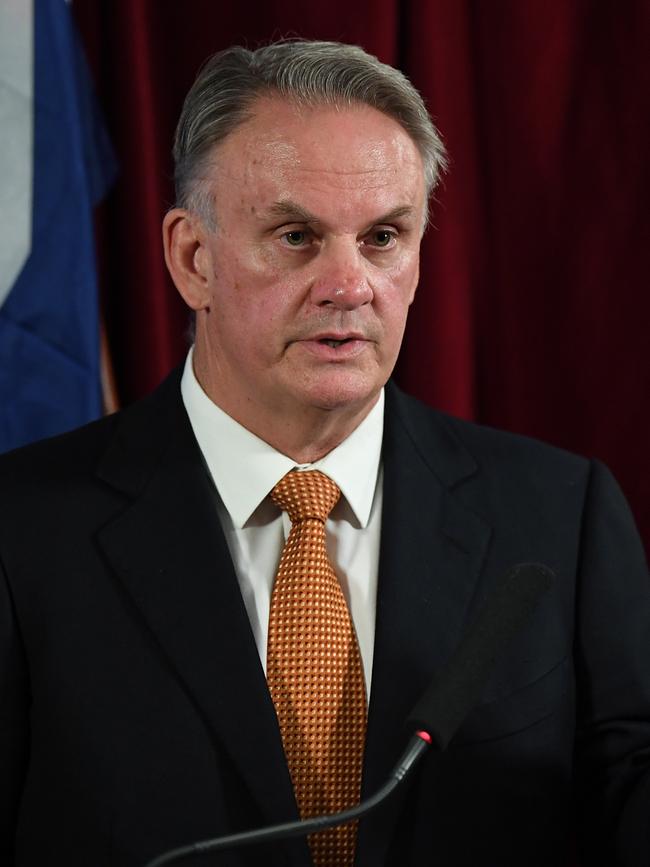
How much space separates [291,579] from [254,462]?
163 millimetres

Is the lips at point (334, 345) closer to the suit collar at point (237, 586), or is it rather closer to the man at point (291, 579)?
the man at point (291, 579)

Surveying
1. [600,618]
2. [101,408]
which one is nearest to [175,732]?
[600,618]

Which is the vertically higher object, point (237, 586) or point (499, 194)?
point (499, 194)

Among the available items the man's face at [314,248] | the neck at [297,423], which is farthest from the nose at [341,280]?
the neck at [297,423]

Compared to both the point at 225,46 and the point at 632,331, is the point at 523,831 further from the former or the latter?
the point at 225,46

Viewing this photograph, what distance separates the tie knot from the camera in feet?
4.89

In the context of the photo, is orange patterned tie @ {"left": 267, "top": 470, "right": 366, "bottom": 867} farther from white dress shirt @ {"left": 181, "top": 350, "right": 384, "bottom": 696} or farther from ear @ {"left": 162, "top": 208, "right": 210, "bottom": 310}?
ear @ {"left": 162, "top": 208, "right": 210, "bottom": 310}

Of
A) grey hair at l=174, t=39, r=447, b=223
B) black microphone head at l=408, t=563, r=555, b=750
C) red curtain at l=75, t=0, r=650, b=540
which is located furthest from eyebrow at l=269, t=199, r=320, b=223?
red curtain at l=75, t=0, r=650, b=540

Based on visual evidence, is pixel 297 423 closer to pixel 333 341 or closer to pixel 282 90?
pixel 333 341

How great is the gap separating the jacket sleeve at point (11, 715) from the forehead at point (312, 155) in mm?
545

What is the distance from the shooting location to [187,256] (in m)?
1.57

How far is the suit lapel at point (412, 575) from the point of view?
1379 millimetres

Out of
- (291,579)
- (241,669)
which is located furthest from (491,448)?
(241,669)

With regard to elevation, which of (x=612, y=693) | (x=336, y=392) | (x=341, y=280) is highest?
(x=341, y=280)
